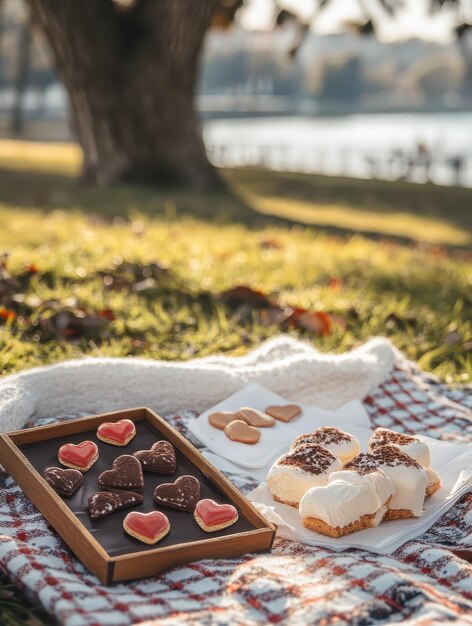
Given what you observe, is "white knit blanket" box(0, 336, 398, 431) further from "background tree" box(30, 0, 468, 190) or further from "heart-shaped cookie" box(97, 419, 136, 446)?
"background tree" box(30, 0, 468, 190)

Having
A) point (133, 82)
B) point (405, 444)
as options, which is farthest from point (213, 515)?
point (133, 82)

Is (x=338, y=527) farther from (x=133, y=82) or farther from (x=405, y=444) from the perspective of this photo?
(x=133, y=82)

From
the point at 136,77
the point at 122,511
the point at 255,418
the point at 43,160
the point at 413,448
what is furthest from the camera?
the point at 43,160

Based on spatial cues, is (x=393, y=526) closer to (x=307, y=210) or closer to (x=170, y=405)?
(x=170, y=405)

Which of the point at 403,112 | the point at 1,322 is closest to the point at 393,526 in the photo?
the point at 1,322

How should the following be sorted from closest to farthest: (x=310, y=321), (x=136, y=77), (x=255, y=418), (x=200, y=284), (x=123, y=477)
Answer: (x=123, y=477), (x=255, y=418), (x=310, y=321), (x=200, y=284), (x=136, y=77)

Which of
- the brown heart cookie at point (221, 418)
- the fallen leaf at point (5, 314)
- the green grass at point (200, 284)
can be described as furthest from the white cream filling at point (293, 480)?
the fallen leaf at point (5, 314)
